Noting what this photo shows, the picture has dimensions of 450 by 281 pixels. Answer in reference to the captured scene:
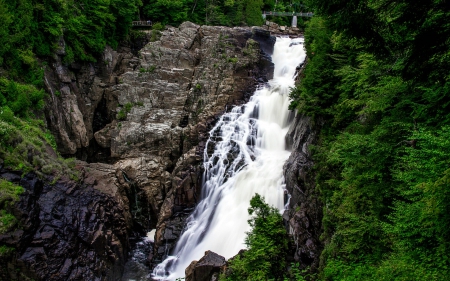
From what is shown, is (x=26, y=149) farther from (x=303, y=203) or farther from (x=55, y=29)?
(x=303, y=203)

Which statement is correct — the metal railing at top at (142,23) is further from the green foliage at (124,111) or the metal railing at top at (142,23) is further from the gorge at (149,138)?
the green foliage at (124,111)

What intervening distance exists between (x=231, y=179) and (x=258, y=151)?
3.02m

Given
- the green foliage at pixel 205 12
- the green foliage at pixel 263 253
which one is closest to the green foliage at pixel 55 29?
the green foliage at pixel 205 12

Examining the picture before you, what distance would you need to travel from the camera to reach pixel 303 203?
46.8ft

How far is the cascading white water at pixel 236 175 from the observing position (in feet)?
58.1

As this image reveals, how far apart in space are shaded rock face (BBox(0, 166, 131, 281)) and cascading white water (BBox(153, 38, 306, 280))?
342 cm

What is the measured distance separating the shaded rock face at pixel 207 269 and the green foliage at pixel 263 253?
5.24 feet

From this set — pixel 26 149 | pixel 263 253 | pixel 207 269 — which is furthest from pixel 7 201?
pixel 263 253

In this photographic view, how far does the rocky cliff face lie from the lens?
23750mm

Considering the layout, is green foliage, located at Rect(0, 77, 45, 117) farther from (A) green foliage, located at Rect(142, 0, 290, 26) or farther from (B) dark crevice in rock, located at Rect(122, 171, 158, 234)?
(A) green foliage, located at Rect(142, 0, 290, 26)

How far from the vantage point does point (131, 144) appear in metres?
27.1

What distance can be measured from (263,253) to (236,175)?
9.99m

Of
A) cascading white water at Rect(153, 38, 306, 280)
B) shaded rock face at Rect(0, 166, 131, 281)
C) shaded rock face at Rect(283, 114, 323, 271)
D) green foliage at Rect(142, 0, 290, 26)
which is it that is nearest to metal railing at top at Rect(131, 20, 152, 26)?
green foliage at Rect(142, 0, 290, 26)

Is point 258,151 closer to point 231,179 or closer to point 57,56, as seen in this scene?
point 231,179
